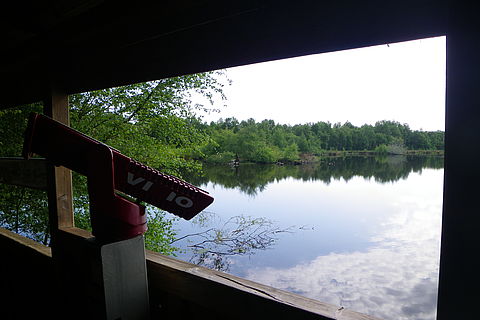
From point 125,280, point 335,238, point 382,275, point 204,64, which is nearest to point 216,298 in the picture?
point 125,280

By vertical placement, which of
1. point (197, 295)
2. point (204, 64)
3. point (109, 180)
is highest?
point (204, 64)

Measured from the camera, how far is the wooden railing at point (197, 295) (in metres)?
0.78

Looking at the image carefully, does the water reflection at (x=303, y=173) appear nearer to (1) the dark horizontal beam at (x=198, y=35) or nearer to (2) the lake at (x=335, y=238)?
(2) the lake at (x=335, y=238)

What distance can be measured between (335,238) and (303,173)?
24.2ft

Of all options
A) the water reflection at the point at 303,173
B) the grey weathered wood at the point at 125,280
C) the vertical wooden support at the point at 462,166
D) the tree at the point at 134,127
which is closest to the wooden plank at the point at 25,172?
the grey weathered wood at the point at 125,280

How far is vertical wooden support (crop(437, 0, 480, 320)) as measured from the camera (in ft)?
1.48

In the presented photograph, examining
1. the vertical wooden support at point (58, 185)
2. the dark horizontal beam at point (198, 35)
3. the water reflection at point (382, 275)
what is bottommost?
the water reflection at point (382, 275)

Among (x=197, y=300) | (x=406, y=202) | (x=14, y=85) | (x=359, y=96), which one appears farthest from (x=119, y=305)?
(x=359, y=96)

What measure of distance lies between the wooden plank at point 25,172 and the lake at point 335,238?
5.00m

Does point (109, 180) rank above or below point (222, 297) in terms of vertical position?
above

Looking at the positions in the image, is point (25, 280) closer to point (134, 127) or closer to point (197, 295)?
point (197, 295)

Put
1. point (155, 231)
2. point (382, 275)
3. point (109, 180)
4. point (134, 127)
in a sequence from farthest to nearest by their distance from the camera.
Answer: point (382, 275) → point (155, 231) → point (134, 127) → point (109, 180)

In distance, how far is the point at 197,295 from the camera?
993mm

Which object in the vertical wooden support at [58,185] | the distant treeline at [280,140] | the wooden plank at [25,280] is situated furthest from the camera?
the distant treeline at [280,140]
